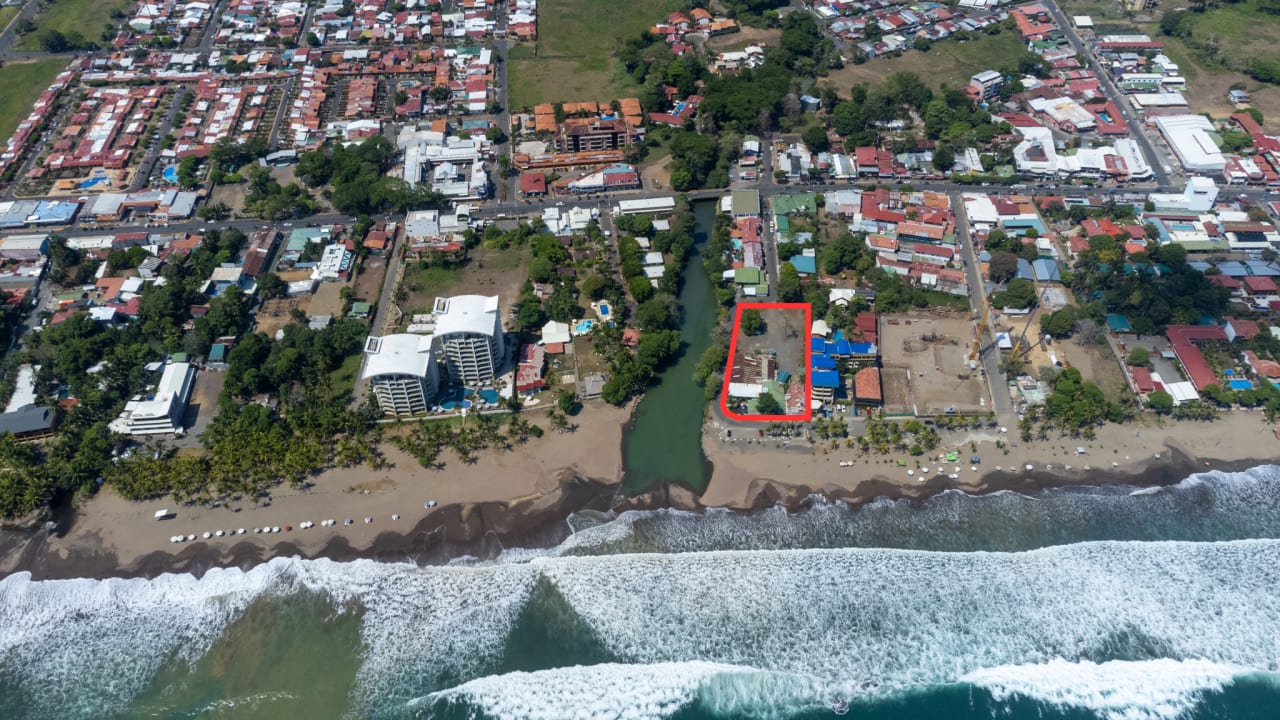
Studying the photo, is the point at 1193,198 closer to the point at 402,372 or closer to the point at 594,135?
the point at 594,135

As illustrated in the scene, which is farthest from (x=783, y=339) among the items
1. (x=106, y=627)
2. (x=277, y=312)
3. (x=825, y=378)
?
(x=106, y=627)

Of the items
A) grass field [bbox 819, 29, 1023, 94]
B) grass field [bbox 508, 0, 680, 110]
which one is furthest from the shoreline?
grass field [bbox 819, 29, 1023, 94]

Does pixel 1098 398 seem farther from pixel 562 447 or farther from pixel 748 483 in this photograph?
pixel 562 447

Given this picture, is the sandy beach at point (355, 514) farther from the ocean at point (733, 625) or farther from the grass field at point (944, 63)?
the grass field at point (944, 63)

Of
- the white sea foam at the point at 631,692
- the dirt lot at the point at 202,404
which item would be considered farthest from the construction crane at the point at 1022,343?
the dirt lot at the point at 202,404

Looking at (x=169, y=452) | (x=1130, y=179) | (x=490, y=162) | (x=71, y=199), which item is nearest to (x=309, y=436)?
(x=169, y=452)
